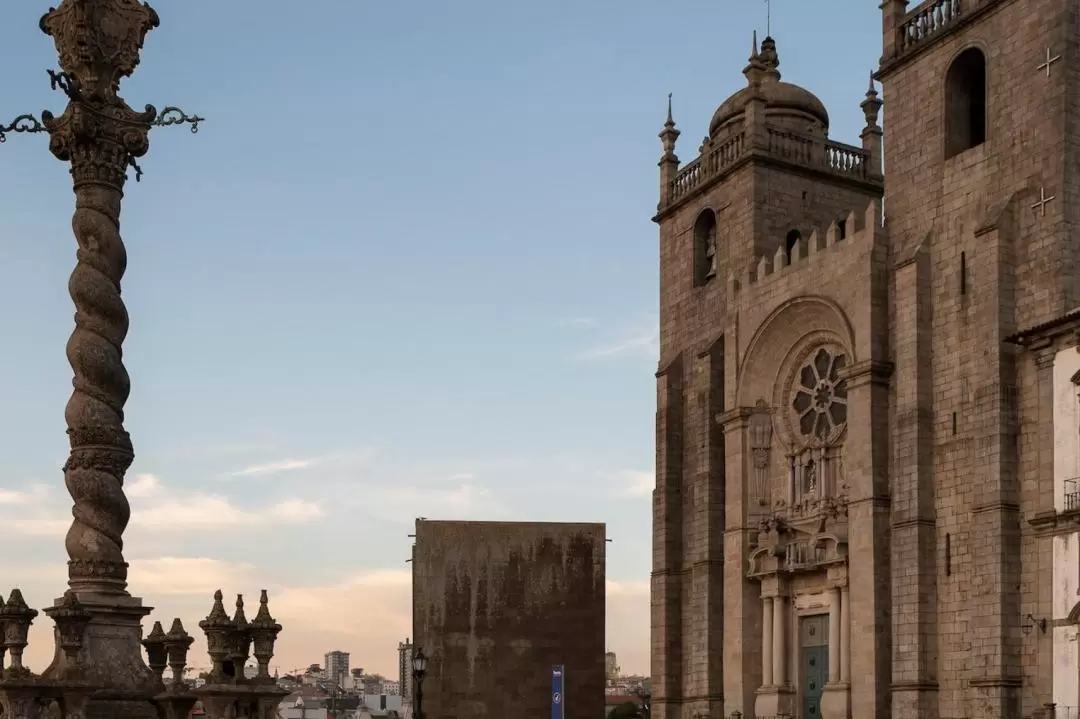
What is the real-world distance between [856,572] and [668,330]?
11029 mm

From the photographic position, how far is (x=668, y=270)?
39.8 metres

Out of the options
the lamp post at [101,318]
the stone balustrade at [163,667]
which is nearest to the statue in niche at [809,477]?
the stone balustrade at [163,667]

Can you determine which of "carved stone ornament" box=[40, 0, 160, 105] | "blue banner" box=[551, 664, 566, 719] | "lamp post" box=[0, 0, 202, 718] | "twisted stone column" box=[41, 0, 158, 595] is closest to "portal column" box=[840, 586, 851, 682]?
"blue banner" box=[551, 664, 566, 719]

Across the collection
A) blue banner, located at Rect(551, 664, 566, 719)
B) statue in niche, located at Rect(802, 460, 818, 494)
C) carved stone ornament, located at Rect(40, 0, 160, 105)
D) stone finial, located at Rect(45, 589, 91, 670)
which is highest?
carved stone ornament, located at Rect(40, 0, 160, 105)

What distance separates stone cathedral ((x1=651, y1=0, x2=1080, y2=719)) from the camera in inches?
1058

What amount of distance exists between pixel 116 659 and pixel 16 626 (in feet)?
4.41

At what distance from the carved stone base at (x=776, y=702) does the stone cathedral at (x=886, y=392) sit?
66mm

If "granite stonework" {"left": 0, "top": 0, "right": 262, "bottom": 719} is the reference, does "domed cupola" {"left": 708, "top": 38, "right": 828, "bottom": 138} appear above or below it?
above

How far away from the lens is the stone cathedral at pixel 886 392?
1058 inches

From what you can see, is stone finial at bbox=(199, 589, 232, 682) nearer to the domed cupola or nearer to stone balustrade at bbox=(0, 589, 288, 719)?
stone balustrade at bbox=(0, 589, 288, 719)

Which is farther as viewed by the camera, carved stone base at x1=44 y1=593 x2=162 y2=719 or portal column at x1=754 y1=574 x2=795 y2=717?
portal column at x1=754 y1=574 x2=795 y2=717

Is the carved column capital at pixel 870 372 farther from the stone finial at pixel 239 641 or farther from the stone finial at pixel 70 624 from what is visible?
the stone finial at pixel 70 624

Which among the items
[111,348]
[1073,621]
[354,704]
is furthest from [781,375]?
[354,704]

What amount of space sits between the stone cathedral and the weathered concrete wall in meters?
7.27
